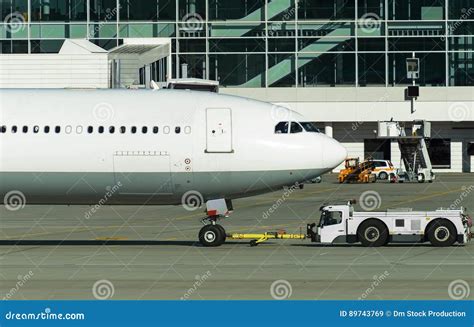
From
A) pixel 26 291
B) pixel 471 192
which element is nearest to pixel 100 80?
pixel 471 192

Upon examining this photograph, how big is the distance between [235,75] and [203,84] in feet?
103

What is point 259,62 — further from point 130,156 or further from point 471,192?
point 130,156

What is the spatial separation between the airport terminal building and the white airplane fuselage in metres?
65.1

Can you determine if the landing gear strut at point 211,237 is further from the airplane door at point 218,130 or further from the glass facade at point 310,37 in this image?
the glass facade at point 310,37

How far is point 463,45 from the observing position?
104250 mm

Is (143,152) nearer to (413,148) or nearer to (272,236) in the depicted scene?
(272,236)

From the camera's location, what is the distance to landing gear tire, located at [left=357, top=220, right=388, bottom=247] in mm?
35656

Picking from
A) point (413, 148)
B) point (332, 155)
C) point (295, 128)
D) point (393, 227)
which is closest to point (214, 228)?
point (295, 128)

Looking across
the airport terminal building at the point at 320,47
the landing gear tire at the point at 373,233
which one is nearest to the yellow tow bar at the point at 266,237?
the landing gear tire at the point at 373,233

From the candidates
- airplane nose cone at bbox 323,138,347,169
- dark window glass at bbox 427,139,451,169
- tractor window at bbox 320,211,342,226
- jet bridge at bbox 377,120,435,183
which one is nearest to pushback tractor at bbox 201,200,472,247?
tractor window at bbox 320,211,342,226

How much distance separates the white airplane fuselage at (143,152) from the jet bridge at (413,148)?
A: 53181 millimetres

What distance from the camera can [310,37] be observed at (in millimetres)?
102750

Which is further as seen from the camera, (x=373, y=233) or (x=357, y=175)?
Answer: (x=357, y=175)

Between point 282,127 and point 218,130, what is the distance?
6.72 feet
